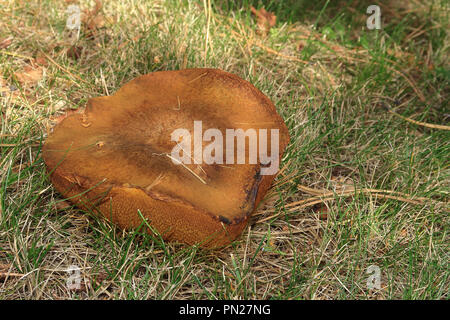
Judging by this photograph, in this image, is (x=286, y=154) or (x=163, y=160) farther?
(x=286, y=154)

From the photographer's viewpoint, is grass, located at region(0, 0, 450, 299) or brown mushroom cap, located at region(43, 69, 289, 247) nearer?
brown mushroom cap, located at region(43, 69, 289, 247)

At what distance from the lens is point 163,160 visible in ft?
5.39

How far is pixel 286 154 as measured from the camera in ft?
7.28

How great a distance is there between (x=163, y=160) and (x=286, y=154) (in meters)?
0.79

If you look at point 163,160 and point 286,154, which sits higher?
point 163,160

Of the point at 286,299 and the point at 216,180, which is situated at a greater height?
the point at 216,180

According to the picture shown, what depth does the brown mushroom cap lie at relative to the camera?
5.09 ft

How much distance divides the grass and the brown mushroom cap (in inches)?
5.9

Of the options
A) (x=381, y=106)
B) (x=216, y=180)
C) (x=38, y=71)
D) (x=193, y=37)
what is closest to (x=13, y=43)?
(x=38, y=71)

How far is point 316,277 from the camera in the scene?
5.50 feet

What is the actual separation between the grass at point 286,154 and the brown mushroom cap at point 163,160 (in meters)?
0.15

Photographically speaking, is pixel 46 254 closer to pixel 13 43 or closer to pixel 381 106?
pixel 13 43

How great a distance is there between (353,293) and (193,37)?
1.79 metres
